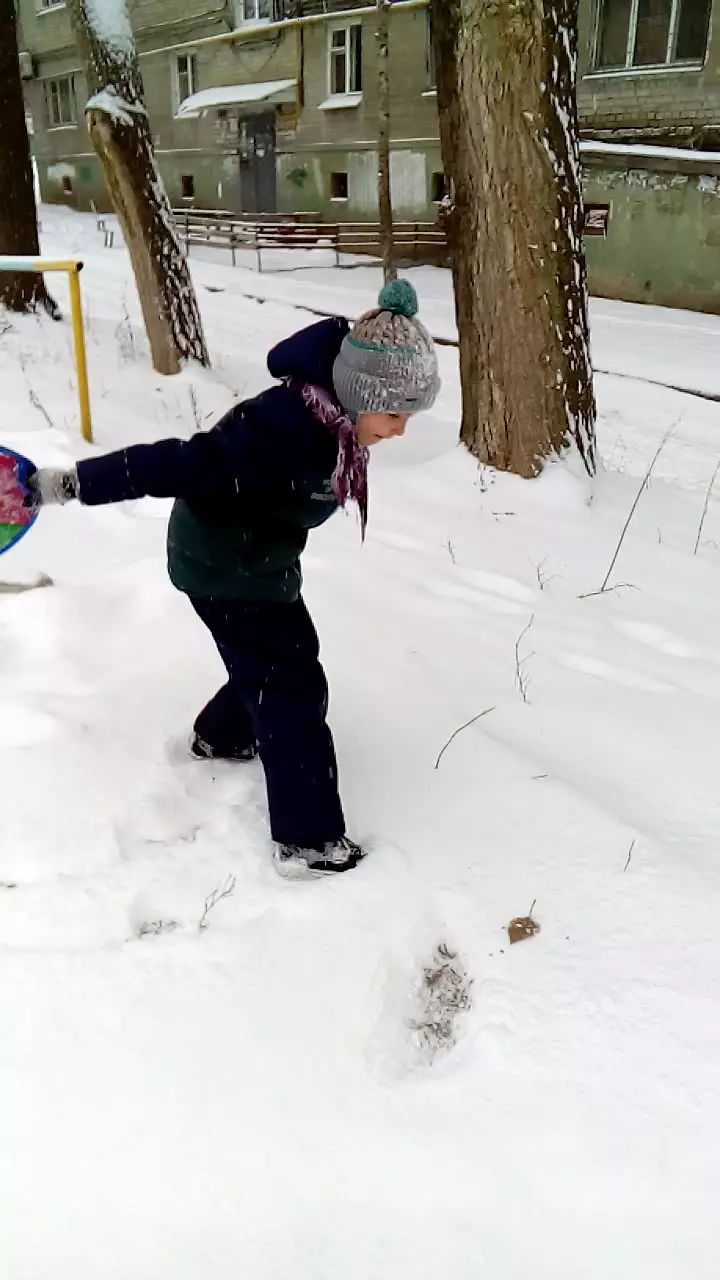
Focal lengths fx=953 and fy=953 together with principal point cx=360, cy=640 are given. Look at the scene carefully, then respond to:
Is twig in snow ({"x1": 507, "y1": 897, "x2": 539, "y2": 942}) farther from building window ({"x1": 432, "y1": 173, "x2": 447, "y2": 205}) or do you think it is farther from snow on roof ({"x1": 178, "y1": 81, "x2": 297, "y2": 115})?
snow on roof ({"x1": 178, "y1": 81, "x2": 297, "y2": 115})

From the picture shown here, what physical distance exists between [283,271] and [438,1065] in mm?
18187

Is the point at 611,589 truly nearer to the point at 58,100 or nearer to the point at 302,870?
the point at 302,870

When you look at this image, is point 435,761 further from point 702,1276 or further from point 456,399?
point 456,399

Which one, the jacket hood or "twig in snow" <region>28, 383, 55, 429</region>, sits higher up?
the jacket hood

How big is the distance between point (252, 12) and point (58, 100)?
10.2 meters

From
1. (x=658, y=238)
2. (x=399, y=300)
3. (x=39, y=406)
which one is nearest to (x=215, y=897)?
(x=399, y=300)

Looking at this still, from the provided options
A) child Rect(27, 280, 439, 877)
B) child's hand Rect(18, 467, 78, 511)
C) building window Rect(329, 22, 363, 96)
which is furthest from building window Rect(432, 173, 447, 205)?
child's hand Rect(18, 467, 78, 511)

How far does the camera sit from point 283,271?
18.2 meters

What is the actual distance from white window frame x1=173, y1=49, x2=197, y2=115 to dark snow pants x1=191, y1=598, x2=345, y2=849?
2593 centimetres

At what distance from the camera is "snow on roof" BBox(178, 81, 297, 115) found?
21.0 m

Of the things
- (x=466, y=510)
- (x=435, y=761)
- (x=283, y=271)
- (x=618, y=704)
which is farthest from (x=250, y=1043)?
(x=283, y=271)

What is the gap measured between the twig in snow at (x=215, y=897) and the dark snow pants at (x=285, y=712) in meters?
0.17

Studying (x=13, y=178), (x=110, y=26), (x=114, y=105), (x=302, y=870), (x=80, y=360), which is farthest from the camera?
(x=13, y=178)

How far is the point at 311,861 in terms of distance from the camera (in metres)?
2.31
